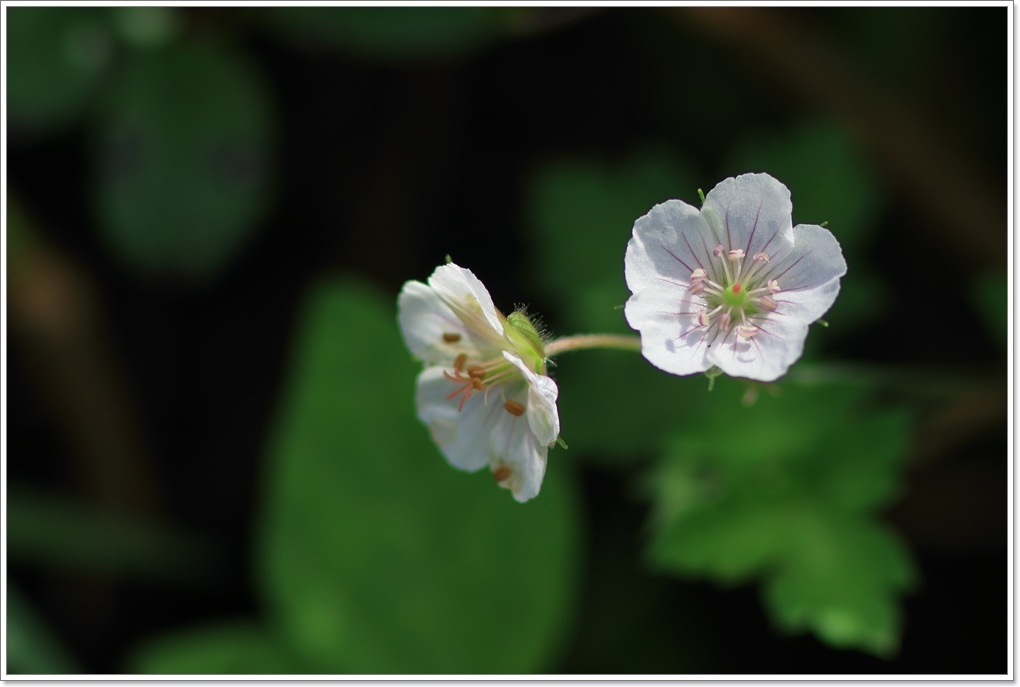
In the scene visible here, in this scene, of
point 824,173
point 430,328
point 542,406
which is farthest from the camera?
point 824,173

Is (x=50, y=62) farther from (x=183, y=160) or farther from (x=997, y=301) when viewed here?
A: (x=997, y=301)

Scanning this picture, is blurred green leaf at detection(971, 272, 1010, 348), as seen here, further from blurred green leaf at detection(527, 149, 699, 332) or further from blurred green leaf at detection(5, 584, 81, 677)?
blurred green leaf at detection(5, 584, 81, 677)

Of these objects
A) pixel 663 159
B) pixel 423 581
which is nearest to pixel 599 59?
pixel 663 159

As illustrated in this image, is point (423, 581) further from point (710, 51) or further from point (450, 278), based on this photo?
point (710, 51)

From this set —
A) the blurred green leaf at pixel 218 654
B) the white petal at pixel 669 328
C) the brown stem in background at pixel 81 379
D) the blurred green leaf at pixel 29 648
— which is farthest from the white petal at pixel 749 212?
the brown stem in background at pixel 81 379

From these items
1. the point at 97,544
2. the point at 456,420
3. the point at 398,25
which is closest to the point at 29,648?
the point at 97,544

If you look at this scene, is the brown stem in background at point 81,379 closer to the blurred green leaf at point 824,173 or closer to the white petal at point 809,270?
the blurred green leaf at point 824,173
